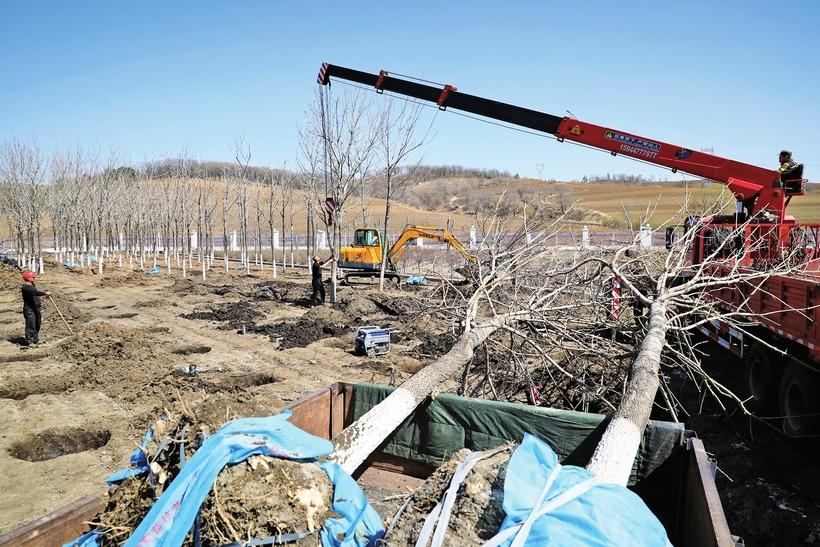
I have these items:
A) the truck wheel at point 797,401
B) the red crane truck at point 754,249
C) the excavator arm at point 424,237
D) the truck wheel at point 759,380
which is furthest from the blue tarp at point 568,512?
the excavator arm at point 424,237

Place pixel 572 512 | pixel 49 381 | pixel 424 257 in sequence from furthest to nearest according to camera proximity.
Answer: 1. pixel 424 257
2. pixel 49 381
3. pixel 572 512

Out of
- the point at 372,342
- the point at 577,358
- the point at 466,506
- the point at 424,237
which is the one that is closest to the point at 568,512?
the point at 466,506

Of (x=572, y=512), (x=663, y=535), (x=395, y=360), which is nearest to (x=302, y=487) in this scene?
(x=572, y=512)

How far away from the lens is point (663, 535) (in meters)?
2.43

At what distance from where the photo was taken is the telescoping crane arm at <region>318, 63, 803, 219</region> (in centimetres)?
909

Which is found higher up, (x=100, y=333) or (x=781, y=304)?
(x=781, y=304)

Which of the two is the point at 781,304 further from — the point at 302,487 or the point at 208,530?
the point at 208,530

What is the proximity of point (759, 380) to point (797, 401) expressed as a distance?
100 cm

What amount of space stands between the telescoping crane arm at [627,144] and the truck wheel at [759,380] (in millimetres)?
2739

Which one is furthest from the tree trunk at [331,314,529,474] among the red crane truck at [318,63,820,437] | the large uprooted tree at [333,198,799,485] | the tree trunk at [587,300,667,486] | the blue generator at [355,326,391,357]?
the blue generator at [355,326,391,357]

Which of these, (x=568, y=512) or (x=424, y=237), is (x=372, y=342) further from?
(x=424, y=237)

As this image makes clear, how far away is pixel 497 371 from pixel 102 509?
16.3ft

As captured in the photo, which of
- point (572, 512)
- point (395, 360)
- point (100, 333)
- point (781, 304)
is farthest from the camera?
point (100, 333)

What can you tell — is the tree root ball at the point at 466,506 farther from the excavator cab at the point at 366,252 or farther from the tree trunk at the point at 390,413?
the excavator cab at the point at 366,252
